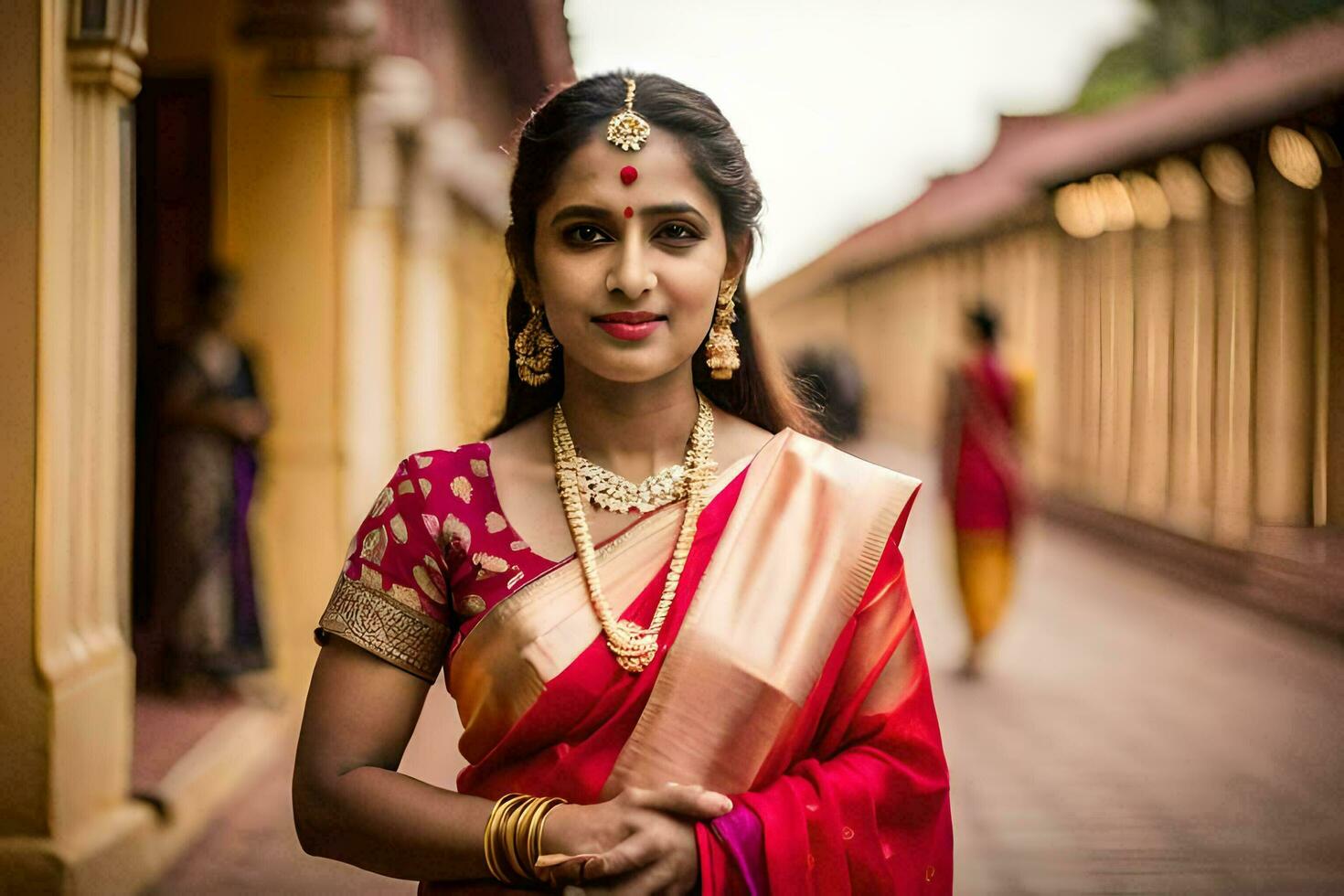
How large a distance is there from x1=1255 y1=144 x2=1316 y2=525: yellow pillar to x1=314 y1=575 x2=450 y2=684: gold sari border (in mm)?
9732

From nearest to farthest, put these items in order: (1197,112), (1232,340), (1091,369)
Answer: (1197,112) → (1232,340) → (1091,369)

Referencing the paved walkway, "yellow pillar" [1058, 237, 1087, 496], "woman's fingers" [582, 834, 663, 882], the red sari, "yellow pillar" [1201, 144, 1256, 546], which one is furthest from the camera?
"yellow pillar" [1058, 237, 1087, 496]

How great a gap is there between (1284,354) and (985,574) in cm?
502

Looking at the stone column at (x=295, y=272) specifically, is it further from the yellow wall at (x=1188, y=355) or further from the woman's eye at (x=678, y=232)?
the woman's eye at (x=678, y=232)

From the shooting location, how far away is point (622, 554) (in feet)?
5.57

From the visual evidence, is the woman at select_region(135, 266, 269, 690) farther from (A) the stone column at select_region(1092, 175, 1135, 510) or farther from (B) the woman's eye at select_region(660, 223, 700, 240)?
(A) the stone column at select_region(1092, 175, 1135, 510)

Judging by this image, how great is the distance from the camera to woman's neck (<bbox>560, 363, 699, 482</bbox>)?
176 cm

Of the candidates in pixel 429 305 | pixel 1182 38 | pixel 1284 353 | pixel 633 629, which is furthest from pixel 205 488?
pixel 1182 38

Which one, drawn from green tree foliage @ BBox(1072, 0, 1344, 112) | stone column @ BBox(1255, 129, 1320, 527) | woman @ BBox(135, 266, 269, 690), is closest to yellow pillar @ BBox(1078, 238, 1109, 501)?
stone column @ BBox(1255, 129, 1320, 527)

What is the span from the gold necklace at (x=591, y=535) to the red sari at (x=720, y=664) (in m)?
0.01

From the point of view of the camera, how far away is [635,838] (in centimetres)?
152

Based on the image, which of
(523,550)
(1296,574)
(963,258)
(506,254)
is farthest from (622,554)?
(963,258)

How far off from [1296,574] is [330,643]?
9105 millimetres

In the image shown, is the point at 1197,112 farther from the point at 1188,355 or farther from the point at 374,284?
the point at 374,284
